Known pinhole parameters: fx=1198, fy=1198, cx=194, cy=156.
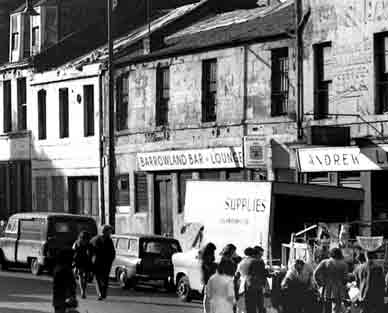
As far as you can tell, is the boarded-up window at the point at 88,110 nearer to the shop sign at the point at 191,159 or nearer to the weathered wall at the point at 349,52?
the shop sign at the point at 191,159

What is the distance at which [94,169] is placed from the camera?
152 ft

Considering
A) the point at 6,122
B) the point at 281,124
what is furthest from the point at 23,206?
the point at 281,124

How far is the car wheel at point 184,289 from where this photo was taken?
26.7 meters

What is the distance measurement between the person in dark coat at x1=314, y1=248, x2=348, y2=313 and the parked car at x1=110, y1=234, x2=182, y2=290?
894 centimetres

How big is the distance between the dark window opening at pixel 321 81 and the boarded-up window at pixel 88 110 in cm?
1350

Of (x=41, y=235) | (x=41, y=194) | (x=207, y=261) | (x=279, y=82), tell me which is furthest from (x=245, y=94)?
(x=207, y=261)

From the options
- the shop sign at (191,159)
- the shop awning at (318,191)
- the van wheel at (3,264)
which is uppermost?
the shop sign at (191,159)

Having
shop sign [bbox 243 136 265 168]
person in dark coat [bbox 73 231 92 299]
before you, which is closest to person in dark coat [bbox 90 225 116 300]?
person in dark coat [bbox 73 231 92 299]

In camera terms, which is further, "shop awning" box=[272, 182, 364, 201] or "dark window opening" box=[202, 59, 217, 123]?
"dark window opening" box=[202, 59, 217, 123]

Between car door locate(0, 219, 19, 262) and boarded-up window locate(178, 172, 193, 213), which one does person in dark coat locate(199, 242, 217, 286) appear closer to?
car door locate(0, 219, 19, 262)

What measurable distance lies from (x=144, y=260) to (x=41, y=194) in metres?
21.7

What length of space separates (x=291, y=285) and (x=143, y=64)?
22.9 m

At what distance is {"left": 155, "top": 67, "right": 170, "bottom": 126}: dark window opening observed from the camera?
4253 cm

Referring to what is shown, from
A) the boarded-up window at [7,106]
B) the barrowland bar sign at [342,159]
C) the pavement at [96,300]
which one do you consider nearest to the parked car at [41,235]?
→ the pavement at [96,300]
